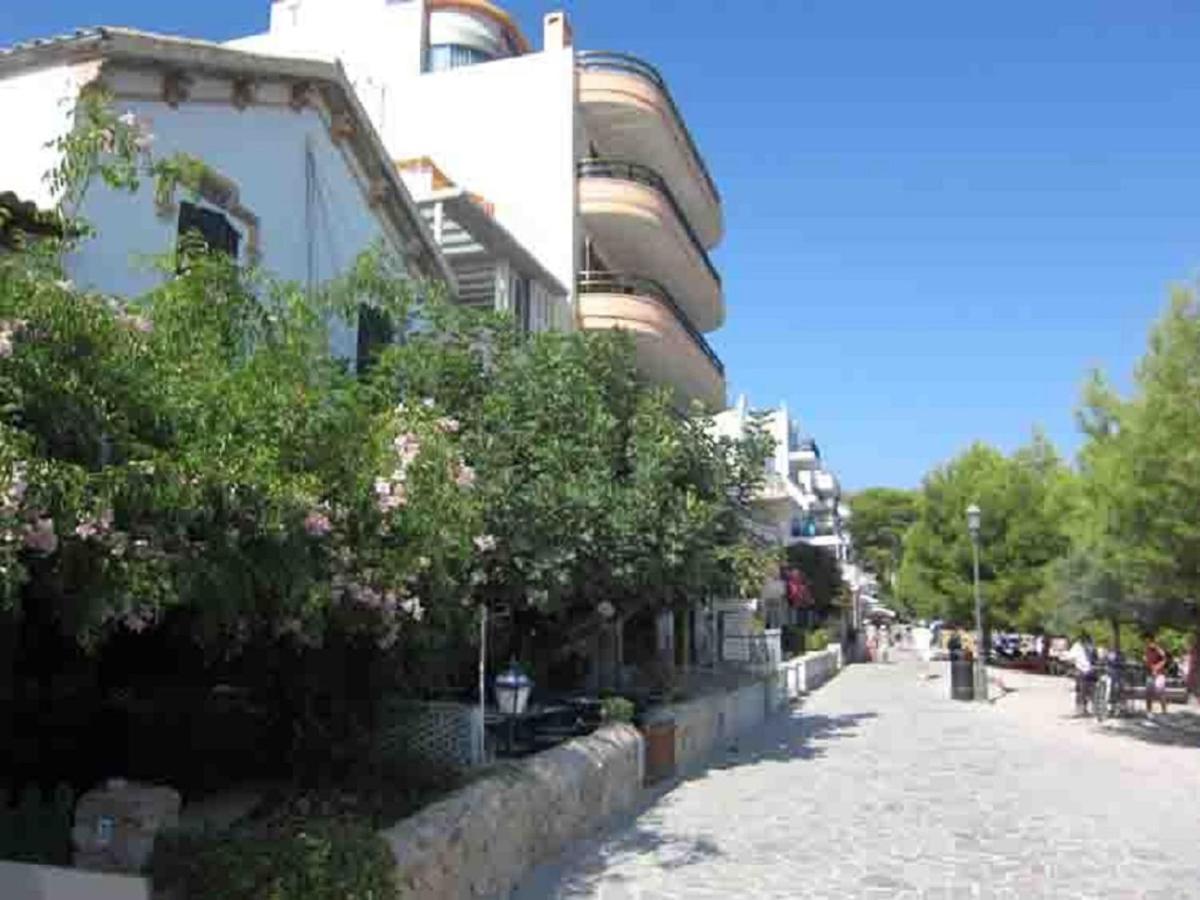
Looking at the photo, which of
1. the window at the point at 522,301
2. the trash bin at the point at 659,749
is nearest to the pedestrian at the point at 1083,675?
the trash bin at the point at 659,749

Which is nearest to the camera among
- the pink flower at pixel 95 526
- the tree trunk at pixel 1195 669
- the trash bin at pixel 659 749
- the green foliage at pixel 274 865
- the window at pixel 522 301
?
the pink flower at pixel 95 526

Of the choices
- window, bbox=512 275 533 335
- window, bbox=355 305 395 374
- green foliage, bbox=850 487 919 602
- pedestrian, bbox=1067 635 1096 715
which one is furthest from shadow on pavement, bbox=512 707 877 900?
green foliage, bbox=850 487 919 602

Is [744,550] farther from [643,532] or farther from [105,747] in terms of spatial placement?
[105,747]

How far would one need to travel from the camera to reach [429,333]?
14.2 meters

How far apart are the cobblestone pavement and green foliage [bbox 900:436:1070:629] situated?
61.2 ft

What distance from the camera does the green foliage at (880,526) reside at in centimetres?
10303

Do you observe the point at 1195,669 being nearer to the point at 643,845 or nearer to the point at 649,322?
the point at 649,322

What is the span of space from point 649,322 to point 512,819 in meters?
17.5

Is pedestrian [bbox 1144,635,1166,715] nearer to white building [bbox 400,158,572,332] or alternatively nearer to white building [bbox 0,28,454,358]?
white building [bbox 400,158,572,332]

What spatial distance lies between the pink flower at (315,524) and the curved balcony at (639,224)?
66.4 feet

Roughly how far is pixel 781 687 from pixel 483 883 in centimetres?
2008

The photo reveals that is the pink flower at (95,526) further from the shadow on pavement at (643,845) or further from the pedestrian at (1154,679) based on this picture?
the pedestrian at (1154,679)

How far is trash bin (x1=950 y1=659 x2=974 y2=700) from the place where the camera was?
101ft

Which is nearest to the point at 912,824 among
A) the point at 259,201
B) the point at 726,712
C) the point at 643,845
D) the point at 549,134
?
the point at 643,845
